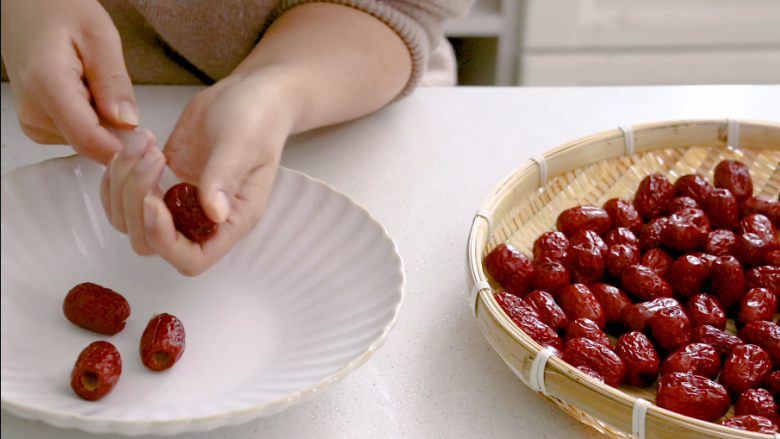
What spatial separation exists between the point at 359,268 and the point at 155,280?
84mm

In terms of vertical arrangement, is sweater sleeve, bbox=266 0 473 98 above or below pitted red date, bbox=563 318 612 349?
above

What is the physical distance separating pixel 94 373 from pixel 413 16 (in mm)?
357

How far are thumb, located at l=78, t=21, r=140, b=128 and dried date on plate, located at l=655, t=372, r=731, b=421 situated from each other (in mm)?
229

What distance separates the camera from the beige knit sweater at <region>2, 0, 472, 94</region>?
0.21 metres

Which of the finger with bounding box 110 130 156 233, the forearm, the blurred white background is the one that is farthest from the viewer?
the blurred white background

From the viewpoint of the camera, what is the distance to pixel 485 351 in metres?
0.33

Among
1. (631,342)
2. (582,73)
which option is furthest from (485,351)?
(582,73)

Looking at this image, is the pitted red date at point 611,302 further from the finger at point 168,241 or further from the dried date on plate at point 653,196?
the finger at point 168,241

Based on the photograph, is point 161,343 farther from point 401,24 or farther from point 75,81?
point 401,24

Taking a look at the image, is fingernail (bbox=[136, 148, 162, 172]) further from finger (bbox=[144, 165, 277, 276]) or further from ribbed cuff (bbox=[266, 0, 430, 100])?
ribbed cuff (bbox=[266, 0, 430, 100])

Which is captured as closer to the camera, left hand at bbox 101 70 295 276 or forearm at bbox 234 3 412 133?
left hand at bbox 101 70 295 276

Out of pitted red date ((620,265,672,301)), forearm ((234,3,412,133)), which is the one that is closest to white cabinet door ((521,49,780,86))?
forearm ((234,3,412,133))

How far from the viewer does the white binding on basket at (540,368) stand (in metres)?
0.27

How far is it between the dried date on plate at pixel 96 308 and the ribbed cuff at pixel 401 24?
0.85 feet
